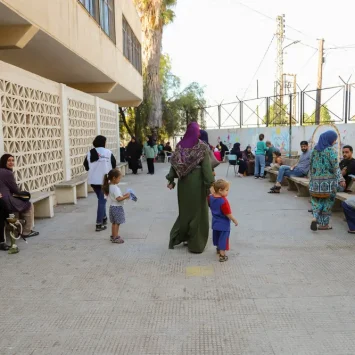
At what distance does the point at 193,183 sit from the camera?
557 centimetres

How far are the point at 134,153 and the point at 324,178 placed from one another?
1130cm

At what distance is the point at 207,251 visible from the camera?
18.7ft

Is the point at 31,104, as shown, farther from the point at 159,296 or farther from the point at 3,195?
the point at 159,296

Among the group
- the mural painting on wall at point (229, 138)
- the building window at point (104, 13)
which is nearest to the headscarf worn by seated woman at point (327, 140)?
the building window at point (104, 13)

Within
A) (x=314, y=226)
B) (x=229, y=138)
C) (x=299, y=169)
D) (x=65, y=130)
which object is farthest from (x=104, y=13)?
(x=229, y=138)

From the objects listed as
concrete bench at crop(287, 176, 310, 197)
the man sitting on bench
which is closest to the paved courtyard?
concrete bench at crop(287, 176, 310, 197)

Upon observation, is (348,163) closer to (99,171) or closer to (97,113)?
(99,171)

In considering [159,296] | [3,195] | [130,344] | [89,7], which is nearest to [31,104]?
[3,195]

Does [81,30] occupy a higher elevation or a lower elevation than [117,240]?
higher

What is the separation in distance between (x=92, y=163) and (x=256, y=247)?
3.13 m

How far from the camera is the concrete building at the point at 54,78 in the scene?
713 centimetres

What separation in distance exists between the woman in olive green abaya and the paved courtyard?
1.08ft

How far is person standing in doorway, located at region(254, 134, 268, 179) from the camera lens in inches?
570

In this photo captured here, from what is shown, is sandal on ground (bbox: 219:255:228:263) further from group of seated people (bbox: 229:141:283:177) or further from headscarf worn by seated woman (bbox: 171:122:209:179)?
group of seated people (bbox: 229:141:283:177)
